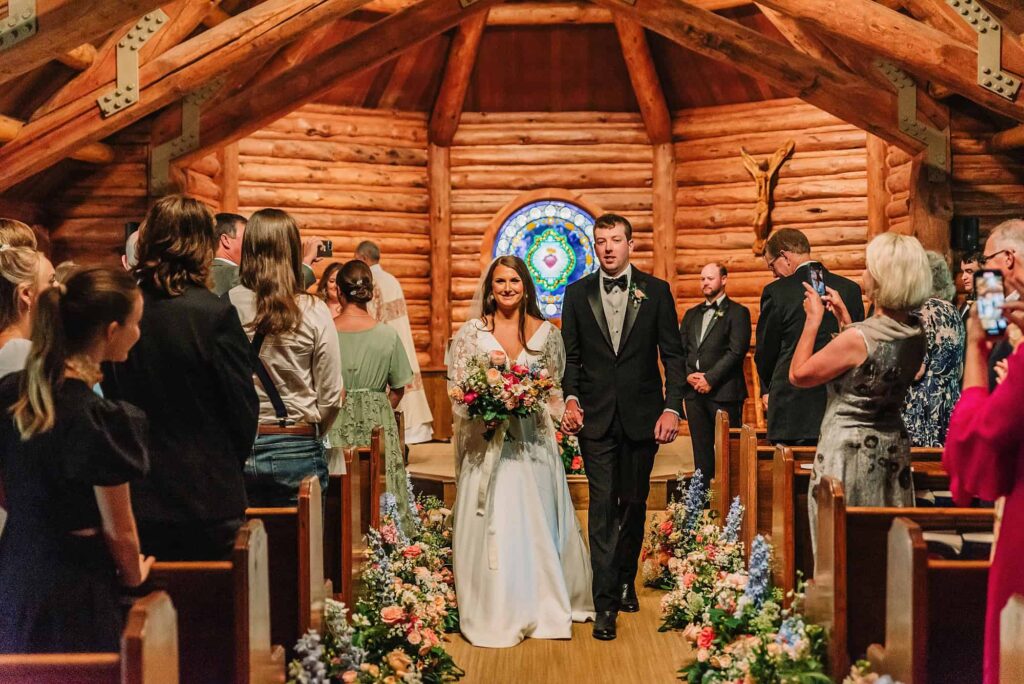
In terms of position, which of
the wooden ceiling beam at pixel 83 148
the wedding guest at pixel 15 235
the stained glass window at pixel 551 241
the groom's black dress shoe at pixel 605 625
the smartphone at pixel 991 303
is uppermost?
the wooden ceiling beam at pixel 83 148

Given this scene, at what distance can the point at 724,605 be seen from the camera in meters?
4.89

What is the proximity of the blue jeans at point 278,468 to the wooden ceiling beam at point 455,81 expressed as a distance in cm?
787

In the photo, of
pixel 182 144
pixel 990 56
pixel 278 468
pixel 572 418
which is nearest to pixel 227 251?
pixel 278 468

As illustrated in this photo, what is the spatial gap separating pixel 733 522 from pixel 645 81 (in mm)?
7522

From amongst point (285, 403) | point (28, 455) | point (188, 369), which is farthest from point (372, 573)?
point (28, 455)

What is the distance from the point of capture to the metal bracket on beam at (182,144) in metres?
8.37

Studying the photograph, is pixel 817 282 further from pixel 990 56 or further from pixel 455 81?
pixel 455 81

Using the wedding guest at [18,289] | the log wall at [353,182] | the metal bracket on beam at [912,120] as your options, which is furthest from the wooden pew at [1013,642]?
the log wall at [353,182]

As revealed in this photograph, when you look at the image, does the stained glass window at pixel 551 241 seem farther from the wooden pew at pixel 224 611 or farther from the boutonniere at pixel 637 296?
the wooden pew at pixel 224 611

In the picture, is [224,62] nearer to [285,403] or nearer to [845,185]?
[285,403]

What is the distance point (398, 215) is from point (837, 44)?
538 cm

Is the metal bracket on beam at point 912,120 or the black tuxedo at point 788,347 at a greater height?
the metal bracket on beam at point 912,120

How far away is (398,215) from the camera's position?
12633mm

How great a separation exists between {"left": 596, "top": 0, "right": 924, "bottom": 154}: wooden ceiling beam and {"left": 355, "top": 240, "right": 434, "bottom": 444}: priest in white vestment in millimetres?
3033
